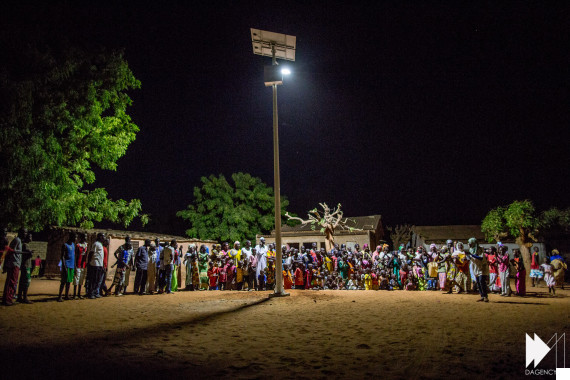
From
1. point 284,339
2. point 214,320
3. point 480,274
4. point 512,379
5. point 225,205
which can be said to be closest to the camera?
point 512,379

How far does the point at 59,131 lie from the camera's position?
12477mm

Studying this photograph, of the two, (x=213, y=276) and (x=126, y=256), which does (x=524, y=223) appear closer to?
(x=213, y=276)

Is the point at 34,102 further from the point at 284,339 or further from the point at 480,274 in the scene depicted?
the point at 480,274

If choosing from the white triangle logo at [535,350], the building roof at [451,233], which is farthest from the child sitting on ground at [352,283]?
the building roof at [451,233]

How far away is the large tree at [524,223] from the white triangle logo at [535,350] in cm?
2179

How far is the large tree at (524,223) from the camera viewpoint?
24.2m

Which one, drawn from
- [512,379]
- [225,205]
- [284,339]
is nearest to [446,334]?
[512,379]

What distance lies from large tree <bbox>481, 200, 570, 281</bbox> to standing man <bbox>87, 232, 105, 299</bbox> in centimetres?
2558

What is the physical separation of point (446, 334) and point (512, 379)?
2.16 m

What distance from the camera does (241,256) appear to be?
14.7m

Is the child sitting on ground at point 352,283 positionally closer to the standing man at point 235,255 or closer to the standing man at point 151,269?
the standing man at point 235,255

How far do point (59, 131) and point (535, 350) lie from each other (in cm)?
1500

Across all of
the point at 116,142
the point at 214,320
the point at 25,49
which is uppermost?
the point at 25,49

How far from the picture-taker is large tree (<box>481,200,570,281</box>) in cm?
2417
